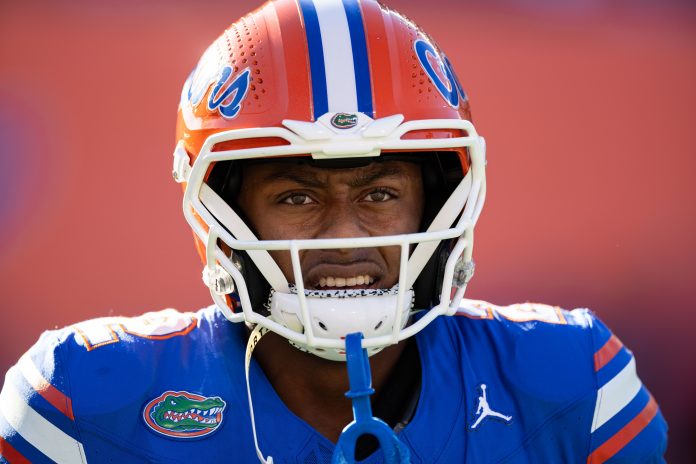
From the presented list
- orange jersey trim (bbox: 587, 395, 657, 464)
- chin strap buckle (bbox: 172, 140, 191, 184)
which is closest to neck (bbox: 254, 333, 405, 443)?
chin strap buckle (bbox: 172, 140, 191, 184)

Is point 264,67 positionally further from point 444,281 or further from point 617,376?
point 617,376

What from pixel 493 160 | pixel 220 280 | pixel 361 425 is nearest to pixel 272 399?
pixel 220 280

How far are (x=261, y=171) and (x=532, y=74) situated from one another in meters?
1.42

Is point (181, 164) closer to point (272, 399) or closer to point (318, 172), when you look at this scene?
point (318, 172)

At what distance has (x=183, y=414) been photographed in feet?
4.71

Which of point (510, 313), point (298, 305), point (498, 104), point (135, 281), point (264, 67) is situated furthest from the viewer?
point (498, 104)

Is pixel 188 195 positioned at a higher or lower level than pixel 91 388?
higher

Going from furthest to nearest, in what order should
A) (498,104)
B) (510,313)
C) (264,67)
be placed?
1. (498,104)
2. (510,313)
3. (264,67)

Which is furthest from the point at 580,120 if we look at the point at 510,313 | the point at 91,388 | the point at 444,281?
the point at 91,388

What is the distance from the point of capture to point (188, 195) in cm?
148

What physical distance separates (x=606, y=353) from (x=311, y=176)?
0.66 meters

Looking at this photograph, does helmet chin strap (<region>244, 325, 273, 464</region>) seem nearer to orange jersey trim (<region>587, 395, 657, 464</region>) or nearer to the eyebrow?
the eyebrow

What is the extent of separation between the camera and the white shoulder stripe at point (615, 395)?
152 cm

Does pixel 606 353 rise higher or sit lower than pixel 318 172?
lower
